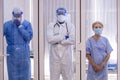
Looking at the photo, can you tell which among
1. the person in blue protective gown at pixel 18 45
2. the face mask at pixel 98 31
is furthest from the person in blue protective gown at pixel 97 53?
the person in blue protective gown at pixel 18 45

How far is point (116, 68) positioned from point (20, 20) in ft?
5.35

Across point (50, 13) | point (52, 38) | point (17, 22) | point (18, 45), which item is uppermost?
point (50, 13)

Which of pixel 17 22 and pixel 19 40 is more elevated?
pixel 17 22

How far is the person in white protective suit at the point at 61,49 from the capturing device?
386 cm

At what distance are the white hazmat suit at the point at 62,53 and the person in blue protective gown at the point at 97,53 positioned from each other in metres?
0.27

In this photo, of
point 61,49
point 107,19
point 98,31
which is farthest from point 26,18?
point 107,19

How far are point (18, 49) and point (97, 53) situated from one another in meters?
1.19

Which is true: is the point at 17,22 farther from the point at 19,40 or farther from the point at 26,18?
the point at 19,40

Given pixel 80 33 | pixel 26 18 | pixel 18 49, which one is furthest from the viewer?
pixel 26 18

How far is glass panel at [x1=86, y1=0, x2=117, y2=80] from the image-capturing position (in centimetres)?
388

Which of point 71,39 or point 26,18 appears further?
point 26,18

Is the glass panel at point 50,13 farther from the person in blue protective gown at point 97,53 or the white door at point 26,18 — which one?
the person in blue protective gown at point 97,53

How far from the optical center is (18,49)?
3.88 meters

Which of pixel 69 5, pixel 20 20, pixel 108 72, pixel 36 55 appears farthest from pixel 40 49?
pixel 108 72
